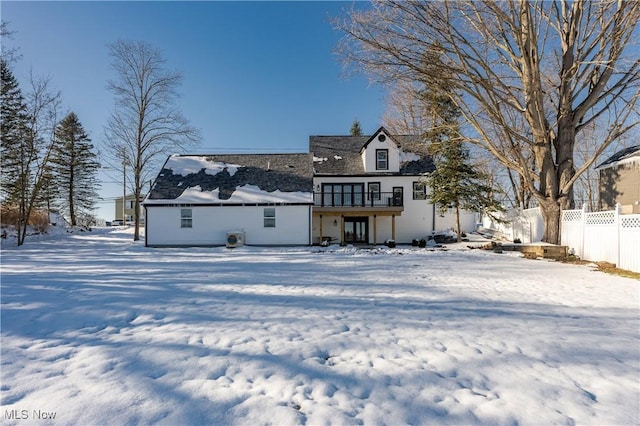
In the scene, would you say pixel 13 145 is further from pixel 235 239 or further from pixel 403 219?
pixel 403 219

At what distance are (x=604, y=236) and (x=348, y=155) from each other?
1586cm

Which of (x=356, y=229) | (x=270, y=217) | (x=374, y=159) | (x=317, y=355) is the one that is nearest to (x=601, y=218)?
(x=317, y=355)

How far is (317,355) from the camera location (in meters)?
3.35

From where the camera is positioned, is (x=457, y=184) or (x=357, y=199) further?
(x=357, y=199)

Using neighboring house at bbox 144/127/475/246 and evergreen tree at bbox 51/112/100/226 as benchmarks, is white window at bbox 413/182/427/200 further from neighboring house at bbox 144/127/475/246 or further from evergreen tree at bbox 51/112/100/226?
evergreen tree at bbox 51/112/100/226

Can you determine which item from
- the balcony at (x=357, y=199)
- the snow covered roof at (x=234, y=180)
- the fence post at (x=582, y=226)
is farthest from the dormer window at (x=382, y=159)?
the fence post at (x=582, y=226)

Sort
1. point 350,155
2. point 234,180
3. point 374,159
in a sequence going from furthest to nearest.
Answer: point 350,155, point 374,159, point 234,180

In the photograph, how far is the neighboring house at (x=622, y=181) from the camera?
14.8 m

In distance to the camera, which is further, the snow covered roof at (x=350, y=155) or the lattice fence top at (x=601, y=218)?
the snow covered roof at (x=350, y=155)

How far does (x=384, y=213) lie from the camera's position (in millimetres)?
20453

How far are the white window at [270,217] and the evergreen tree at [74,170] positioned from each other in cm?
2623

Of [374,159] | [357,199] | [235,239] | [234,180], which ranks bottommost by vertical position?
[235,239]

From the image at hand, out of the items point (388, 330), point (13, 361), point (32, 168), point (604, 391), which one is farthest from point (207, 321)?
point (32, 168)

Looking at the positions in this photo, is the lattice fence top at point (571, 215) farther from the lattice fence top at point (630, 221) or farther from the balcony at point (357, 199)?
the balcony at point (357, 199)
